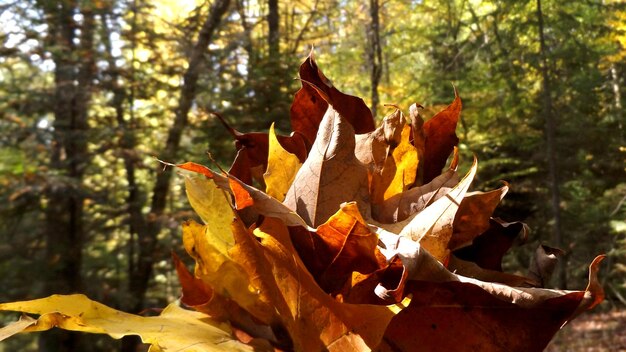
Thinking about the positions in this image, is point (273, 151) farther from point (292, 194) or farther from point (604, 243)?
point (604, 243)

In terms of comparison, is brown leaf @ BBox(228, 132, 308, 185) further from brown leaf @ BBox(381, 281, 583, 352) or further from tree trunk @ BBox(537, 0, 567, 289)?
tree trunk @ BBox(537, 0, 567, 289)

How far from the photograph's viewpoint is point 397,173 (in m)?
0.55

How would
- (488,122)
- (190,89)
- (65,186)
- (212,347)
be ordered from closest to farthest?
1. (212,347)
2. (65,186)
3. (190,89)
4. (488,122)

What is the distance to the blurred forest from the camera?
12.6 ft

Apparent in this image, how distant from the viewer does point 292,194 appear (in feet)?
1.61

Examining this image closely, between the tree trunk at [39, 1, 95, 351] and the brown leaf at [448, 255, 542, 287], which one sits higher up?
the brown leaf at [448, 255, 542, 287]

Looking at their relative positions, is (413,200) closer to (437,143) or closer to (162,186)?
(437,143)

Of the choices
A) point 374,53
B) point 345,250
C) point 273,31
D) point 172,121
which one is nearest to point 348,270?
point 345,250

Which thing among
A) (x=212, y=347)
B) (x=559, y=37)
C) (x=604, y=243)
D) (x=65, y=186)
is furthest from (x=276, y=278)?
(x=604, y=243)

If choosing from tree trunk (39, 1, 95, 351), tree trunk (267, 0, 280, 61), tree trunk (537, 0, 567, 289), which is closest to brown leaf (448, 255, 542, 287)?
tree trunk (39, 1, 95, 351)

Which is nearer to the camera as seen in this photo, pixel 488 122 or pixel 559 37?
pixel 559 37

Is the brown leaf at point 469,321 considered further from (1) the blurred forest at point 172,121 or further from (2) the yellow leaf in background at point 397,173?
(1) the blurred forest at point 172,121

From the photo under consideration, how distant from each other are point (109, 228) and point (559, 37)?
6594 mm

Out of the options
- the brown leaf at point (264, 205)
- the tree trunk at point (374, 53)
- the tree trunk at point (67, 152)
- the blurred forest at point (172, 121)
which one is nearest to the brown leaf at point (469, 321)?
the brown leaf at point (264, 205)
